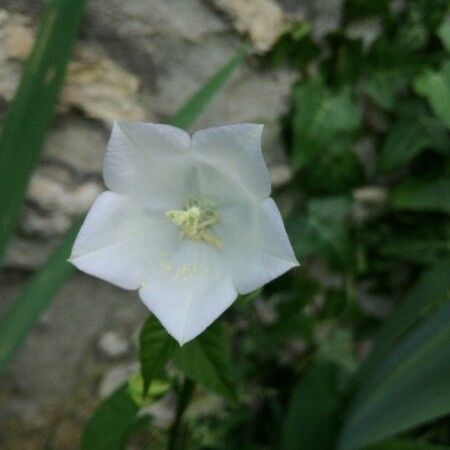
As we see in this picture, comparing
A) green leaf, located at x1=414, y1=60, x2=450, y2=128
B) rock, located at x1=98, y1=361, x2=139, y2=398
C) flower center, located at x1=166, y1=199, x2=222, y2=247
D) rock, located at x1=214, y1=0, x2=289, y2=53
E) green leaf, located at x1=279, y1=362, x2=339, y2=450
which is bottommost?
rock, located at x1=98, y1=361, x2=139, y2=398

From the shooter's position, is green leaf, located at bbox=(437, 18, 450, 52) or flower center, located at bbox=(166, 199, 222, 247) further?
green leaf, located at bbox=(437, 18, 450, 52)

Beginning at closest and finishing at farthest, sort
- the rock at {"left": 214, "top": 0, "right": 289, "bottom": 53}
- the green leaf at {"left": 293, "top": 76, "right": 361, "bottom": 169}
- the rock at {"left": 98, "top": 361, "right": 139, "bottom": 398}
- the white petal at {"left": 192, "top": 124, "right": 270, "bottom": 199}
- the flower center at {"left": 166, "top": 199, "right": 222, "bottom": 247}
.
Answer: the white petal at {"left": 192, "top": 124, "right": 270, "bottom": 199}
the flower center at {"left": 166, "top": 199, "right": 222, "bottom": 247}
the rock at {"left": 214, "top": 0, "right": 289, "bottom": 53}
the green leaf at {"left": 293, "top": 76, "right": 361, "bottom": 169}
the rock at {"left": 98, "top": 361, "right": 139, "bottom": 398}

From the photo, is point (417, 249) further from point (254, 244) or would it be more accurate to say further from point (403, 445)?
point (254, 244)

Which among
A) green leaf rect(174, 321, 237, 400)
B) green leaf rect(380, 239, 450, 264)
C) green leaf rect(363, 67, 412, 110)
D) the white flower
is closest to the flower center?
the white flower

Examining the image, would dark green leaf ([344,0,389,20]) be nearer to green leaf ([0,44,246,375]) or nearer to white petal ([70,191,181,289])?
green leaf ([0,44,246,375])

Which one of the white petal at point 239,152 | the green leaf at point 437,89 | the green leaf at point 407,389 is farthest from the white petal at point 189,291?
the green leaf at point 437,89

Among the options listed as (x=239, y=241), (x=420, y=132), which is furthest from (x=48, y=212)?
(x=420, y=132)

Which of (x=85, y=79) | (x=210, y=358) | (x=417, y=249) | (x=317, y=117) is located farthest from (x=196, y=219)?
(x=417, y=249)
